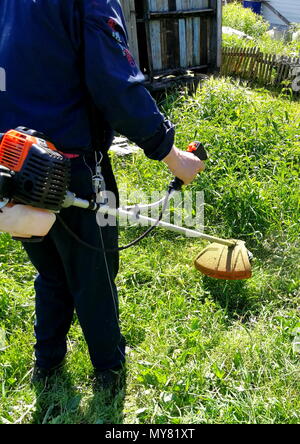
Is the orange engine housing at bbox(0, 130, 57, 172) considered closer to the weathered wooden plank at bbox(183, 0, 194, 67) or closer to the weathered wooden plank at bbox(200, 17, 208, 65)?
the weathered wooden plank at bbox(183, 0, 194, 67)

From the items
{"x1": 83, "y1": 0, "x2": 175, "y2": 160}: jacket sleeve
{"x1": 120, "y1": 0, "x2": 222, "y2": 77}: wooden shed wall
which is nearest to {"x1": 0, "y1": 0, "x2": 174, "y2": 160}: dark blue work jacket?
{"x1": 83, "y1": 0, "x2": 175, "y2": 160}: jacket sleeve

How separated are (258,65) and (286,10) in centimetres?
1060

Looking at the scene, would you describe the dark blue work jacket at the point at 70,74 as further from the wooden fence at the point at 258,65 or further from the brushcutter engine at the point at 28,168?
the wooden fence at the point at 258,65

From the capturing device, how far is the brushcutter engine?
1.74 m

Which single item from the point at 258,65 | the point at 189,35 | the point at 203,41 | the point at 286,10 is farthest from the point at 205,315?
the point at 286,10

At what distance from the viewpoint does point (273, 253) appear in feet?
12.1

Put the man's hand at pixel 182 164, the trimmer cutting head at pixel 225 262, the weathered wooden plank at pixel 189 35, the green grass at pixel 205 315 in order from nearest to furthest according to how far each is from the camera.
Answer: the man's hand at pixel 182 164, the green grass at pixel 205 315, the trimmer cutting head at pixel 225 262, the weathered wooden plank at pixel 189 35

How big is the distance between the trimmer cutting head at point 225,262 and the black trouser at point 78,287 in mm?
891

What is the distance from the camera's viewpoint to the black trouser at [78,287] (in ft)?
7.26

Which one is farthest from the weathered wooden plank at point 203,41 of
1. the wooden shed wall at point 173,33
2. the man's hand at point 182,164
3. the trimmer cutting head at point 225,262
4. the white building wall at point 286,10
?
the white building wall at point 286,10

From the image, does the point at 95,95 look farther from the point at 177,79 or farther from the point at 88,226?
the point at 177,79

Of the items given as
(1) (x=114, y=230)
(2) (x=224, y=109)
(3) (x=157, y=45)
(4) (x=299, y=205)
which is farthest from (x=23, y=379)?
(3) (x=157, y=45)

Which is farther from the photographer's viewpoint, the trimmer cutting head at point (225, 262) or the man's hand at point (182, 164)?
the trimmer cutting head at point (225, 262)

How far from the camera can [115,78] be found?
1.78m
